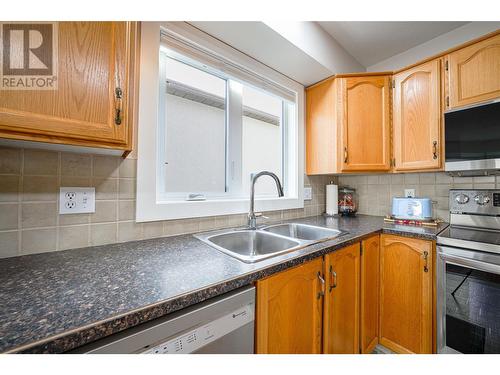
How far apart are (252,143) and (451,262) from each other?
1593 millimetres

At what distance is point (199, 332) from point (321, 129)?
5.73 ft

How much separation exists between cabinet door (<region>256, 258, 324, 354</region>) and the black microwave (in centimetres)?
120

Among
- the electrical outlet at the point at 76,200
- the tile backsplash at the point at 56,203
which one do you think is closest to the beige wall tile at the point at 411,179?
the tile backsplash at the point at 56,203

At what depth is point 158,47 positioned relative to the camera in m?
1.10

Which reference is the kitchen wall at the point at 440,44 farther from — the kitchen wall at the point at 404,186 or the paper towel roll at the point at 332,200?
the paper towel roll at the point at 332,200

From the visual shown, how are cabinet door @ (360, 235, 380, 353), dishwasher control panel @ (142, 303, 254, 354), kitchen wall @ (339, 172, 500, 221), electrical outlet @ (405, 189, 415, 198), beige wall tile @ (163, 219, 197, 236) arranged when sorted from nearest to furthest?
dishwasher control panel @ (142, 303, 254, 354)
beige wall tile @ (163, 219, 197, 236)
cabinet door @ (360, 235, 380, 353)
kitchen wall @ (339, 172, 500, 221)
electrical outlet @ (405, 189, 415, 198)

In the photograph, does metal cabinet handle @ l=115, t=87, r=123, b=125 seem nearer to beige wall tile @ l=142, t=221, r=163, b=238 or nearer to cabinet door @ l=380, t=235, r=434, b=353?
beige wall tile @ l=142, t=221, r=163, b=238

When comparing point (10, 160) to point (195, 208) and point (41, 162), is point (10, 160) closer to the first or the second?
point (41, 162)

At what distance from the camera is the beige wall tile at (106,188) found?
94cm

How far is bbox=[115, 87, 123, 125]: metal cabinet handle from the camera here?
0.74 m

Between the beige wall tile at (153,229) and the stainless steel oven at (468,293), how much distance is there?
1558 millimetres

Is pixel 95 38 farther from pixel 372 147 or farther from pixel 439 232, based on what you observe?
pixel 439 232

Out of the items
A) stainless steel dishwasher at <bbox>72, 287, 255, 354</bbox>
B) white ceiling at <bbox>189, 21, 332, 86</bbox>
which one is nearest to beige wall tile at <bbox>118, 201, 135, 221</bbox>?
stainless steel dishwasher at <bbox>72, 287, 255, 354</bbox>

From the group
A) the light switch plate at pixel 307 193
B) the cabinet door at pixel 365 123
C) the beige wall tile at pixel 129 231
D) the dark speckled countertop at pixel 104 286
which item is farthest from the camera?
the light switch plate at pixel 307 193
